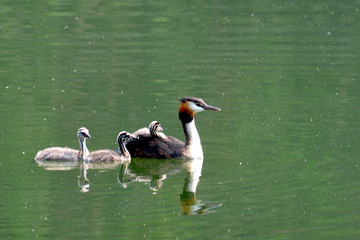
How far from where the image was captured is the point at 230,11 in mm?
28062

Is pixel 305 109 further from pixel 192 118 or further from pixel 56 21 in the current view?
pixel 56 21

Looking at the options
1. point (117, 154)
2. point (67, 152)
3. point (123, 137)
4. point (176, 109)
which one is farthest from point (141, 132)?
point (176, 109)

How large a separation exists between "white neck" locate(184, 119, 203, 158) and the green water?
23 cm

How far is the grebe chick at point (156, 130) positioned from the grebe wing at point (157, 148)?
0.06 metres

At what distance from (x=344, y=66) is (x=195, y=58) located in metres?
3.17

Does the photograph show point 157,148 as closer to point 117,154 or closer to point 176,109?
point 117,154

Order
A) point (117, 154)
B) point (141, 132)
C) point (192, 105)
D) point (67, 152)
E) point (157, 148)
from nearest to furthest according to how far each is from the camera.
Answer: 1. point (67, 152)
2. point (117, 154)
3. point (157, 148)
4. point (192, 105)
5. point (141, 132)

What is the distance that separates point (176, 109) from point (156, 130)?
216 cm

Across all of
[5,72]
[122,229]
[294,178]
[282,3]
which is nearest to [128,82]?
[5,72]

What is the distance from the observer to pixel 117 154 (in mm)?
14164

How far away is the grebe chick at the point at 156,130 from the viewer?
1462 cm

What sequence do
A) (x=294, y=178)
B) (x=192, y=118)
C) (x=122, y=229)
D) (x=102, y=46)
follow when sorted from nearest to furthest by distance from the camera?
1. (x=122, y=229)
2. (x=294, y=178)
3. (x=192, y=118)
4. (x=102, y=46)

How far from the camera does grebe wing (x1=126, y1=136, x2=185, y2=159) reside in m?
14.6

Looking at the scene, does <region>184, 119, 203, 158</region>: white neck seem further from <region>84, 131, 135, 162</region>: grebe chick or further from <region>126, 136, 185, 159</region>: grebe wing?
<region>84, 131, 135, 162</region>: grebe chick
